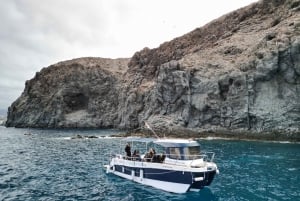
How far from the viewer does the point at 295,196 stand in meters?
25.6

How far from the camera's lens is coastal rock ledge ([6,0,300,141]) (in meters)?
71.0

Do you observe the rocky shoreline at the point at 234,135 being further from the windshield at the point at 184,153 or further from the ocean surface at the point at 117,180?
the windshield at the point at 184,153

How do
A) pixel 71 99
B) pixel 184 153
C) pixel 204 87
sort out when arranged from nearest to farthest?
pixel 184 153, pixel 204 87, pixel 71 99

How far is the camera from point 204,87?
83.8 meters

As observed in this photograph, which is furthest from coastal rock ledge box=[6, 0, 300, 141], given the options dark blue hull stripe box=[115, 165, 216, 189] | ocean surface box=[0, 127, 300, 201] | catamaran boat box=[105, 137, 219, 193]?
dark blue hull stripe box=[115, 165, 216, 189]

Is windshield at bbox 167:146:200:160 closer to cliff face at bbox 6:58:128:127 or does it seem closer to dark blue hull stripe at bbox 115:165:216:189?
dark blue hull stripe at bbox 115:165:216:189

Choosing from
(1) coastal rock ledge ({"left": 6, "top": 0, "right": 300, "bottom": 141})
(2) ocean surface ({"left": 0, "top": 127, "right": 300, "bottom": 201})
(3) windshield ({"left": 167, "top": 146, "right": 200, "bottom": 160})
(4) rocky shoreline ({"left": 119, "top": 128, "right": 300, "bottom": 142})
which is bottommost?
(2) ocean surface ({"left": 0, "top": 127, "right": 300, "bottom": 201})

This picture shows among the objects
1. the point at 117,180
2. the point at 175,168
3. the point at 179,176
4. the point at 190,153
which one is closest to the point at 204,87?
the point at 117,180

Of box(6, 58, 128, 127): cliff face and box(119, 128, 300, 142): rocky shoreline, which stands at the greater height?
box(6, 58, 128, 127): cliff face

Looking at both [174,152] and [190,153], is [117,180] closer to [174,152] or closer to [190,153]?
[174,152]

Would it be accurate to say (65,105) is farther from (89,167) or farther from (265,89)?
(89,167)

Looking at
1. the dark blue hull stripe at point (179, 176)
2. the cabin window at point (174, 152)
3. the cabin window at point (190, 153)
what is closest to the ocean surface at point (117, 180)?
the dark blue hull stripe at point (179, 176)

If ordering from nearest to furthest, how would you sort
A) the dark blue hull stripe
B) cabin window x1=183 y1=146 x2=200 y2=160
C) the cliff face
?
the dark blue hull stripe, cabin window x1=183 y1=146 x2=200 y2=160, the cliff face

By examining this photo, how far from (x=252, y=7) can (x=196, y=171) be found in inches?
3754
